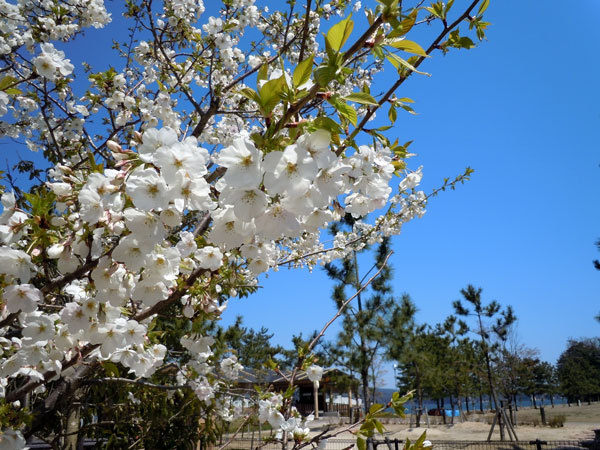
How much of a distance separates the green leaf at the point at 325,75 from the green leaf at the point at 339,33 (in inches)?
1.8

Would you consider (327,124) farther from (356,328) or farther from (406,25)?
(356,328)

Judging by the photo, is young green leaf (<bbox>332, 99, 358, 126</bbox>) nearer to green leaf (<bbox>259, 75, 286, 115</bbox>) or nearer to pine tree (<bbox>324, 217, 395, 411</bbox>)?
green leaf (<bbox>259, 75, 286, 115</bbox>)

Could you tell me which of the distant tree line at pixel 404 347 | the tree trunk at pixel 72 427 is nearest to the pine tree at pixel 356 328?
the distant tree line at pixel 404 347

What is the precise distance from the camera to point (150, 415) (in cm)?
443

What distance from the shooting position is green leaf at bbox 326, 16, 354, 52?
0.77m

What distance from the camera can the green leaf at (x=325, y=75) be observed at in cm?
76

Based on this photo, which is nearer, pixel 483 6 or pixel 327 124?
pixel 327 124

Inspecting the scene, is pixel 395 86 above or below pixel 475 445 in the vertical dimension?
above

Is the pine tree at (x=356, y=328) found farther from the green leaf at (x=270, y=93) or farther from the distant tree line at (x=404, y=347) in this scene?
the green leaf at (x=270, y=93)

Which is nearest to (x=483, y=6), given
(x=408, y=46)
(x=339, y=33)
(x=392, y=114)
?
(x=392, y=114)

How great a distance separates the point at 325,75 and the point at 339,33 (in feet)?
0.30

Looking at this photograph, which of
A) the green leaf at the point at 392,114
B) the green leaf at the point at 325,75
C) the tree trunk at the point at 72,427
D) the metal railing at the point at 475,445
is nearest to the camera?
the green leaf at the point at 325,75

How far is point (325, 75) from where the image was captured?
767 millimetres

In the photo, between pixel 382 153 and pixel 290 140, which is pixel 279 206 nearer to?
pixel 290 140
